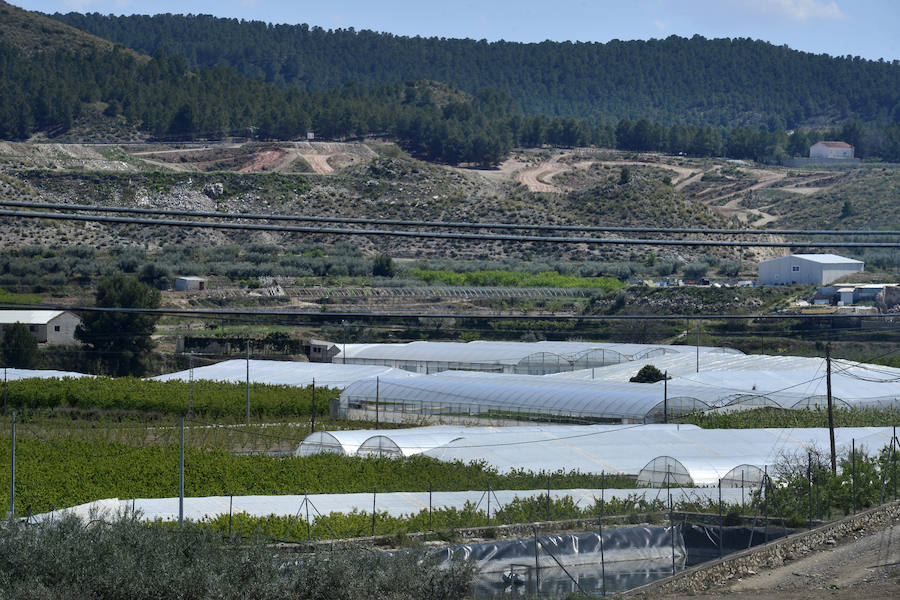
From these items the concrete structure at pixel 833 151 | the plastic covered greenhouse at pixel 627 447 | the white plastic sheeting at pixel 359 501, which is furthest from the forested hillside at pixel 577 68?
the white plastic sheeting at pixel 359 501

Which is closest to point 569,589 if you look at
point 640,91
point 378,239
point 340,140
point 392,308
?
point 392,308

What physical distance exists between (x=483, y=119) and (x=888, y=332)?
69.3 m

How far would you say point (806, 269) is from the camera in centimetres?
5494

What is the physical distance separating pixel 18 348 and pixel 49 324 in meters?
2.88

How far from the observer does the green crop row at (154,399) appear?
97.0ft

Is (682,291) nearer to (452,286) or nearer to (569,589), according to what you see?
(452,286)

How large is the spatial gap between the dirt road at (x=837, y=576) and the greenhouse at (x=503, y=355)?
22.5 m

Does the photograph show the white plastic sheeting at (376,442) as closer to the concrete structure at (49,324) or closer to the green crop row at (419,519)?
the green crop row at (419,519)

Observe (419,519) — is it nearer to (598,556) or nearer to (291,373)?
(598,556)

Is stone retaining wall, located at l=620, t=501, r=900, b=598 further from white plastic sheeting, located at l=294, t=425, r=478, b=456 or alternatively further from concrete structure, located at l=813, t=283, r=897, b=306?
concrete structure, located at l=813, t=283, r=897, b=306

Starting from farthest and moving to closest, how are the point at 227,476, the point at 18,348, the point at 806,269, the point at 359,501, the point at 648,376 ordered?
the point at 806,269, the point at 18,348, the point at 648,376, the point at 227,476, the point at 359,501

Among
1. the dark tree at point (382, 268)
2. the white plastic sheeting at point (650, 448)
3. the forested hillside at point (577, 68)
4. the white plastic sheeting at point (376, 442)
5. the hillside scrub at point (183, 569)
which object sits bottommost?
the white plastic sheeting at point (376, 442)

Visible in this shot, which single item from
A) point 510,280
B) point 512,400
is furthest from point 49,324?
point 510,280

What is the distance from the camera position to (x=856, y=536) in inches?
588
